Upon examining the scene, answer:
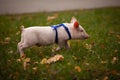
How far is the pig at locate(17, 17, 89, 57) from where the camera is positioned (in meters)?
5.15

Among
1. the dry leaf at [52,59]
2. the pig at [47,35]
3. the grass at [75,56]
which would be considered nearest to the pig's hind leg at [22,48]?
the pig at [47,35]

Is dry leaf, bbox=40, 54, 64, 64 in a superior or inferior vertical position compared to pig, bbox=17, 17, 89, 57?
inferior

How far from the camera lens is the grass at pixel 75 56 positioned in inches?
173

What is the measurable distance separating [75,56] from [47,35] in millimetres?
638

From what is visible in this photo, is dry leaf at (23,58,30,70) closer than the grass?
No

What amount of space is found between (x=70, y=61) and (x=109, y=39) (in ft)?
5.56

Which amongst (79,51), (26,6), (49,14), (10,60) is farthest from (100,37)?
(26,6)

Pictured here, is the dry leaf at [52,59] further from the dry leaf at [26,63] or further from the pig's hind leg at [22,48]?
the pig's hind leg at [22,48]

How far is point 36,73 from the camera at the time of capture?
14.7 feet

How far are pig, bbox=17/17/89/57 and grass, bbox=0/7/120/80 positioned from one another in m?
0.24

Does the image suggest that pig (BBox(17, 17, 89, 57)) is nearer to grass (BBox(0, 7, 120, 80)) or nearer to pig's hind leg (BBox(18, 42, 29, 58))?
pig's hind leg (BBox(18, 42, 29, 58))

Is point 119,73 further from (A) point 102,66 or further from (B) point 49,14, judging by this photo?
(B) point 49,14

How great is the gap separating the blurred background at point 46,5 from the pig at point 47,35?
15.2ft

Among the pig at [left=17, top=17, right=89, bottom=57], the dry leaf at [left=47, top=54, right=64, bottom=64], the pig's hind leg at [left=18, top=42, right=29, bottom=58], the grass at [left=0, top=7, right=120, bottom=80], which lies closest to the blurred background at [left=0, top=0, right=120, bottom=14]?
the grass at [left=0, top=7, right=120, bottom=80]
